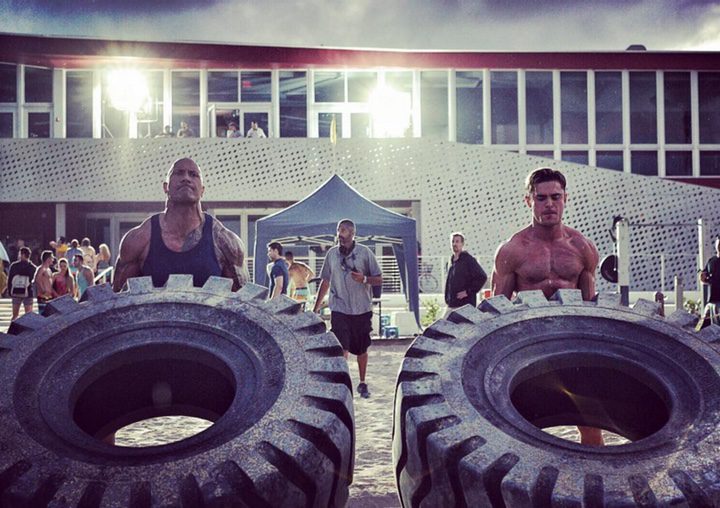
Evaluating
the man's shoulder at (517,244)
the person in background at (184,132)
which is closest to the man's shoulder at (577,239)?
the man's shoulder at (517,244)

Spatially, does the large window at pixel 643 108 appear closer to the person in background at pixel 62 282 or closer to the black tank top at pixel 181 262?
the person in background at pixel 62 282

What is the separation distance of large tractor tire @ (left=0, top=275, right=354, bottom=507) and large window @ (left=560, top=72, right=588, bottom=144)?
93.2ft

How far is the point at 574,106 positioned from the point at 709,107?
567 cm

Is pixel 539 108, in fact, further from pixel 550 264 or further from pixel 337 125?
pixel 550 264

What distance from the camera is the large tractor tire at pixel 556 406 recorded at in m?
2.22

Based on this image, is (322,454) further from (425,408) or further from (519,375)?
(519,375)

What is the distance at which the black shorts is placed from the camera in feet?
26.9

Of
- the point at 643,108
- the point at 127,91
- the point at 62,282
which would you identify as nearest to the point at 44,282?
the point at 62,282

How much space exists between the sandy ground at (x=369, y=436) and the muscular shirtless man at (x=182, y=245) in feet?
5.15

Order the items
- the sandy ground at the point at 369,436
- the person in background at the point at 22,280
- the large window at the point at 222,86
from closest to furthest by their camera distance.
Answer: the sandy ground at the point at 369,436 < the person in background at the point at 22,280 < the large window at the point at 222,86

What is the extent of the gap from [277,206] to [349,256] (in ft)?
64.4

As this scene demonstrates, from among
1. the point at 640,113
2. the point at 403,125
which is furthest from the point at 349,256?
the point at 640,113

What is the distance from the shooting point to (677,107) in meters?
29.9

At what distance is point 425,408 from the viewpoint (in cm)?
255
